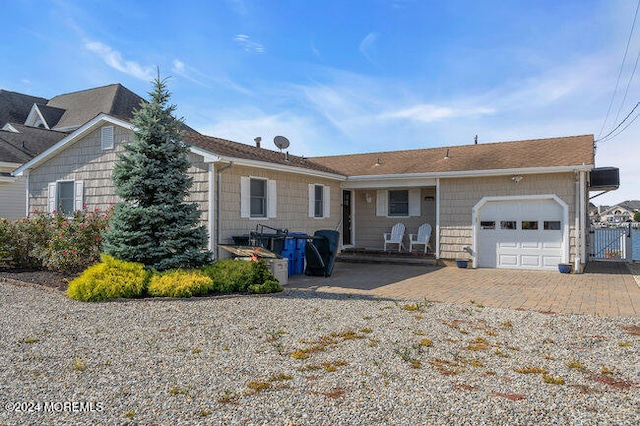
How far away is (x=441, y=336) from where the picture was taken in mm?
5355

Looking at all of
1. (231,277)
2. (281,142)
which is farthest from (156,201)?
(281,142)

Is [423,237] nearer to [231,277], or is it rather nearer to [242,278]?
[242,278]

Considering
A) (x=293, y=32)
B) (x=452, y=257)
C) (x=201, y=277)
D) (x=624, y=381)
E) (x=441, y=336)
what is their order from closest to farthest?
1. (x=624, y=381)
2. (x=441, y=336)
3. (x=201, y=277)
4. (x=293, y=32)
5. (x=452, y=257)

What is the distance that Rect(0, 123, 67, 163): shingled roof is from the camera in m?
16.8

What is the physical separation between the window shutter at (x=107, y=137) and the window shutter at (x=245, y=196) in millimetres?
3783

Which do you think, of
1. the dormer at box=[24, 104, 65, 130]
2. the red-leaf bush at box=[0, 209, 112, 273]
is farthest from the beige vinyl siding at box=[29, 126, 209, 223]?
the dormer at box=[24, 104, 65, 130]

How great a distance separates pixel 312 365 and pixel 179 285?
13.2 ft

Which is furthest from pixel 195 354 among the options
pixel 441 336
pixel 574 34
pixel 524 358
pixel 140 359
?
pixel 574 34

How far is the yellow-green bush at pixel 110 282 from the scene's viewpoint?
7.29 metres

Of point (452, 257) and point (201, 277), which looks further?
point (452, 257)

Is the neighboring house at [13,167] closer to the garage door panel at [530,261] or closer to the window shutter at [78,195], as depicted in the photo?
the window shutter at [78,195]

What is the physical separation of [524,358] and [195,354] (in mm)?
3362

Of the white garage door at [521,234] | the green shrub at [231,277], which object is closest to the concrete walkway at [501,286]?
the white garage door at [521,234]

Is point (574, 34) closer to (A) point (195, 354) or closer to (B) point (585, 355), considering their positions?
(B) point (585, 355)
